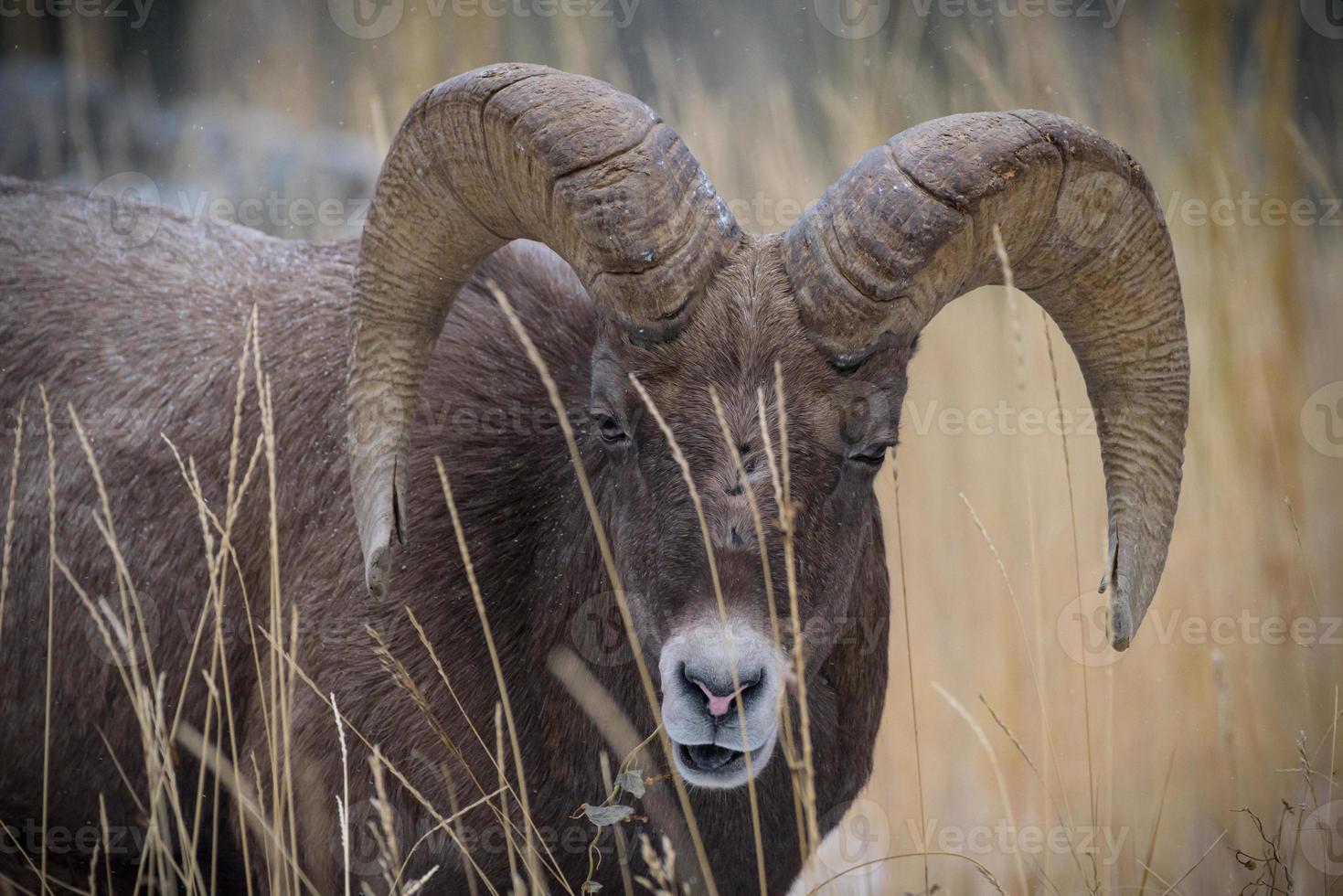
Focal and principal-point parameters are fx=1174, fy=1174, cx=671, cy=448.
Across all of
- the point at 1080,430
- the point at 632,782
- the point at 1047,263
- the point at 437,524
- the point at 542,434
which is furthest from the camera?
the point at 1080,430

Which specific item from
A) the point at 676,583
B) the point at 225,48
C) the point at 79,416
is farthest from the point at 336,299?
the point at 225,48

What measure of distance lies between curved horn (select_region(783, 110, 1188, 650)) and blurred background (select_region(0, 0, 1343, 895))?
181 centimetres

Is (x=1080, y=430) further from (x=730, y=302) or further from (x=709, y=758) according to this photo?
(x=709, y=758)

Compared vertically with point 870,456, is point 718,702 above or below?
below

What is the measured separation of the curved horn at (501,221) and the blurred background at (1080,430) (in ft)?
7.68

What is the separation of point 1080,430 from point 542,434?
4.06m

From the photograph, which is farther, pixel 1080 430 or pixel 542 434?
pixel 1080 430

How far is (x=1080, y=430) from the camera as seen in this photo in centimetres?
686

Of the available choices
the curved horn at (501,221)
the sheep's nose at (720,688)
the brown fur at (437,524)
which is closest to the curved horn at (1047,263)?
the brown fur at (437,524)

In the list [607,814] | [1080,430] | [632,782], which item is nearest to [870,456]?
[632,782]

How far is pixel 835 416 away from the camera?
3.23m

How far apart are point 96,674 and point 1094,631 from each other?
475cm

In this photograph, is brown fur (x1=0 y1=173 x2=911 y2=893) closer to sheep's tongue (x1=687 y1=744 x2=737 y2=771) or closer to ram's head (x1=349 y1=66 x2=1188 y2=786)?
Answer: ram's head (x1=349 y1=66 x2=1188 y2=786)

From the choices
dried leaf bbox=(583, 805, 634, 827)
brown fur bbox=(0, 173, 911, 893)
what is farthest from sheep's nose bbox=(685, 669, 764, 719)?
dried leaf bbox=(583, 805, 634, 827)
